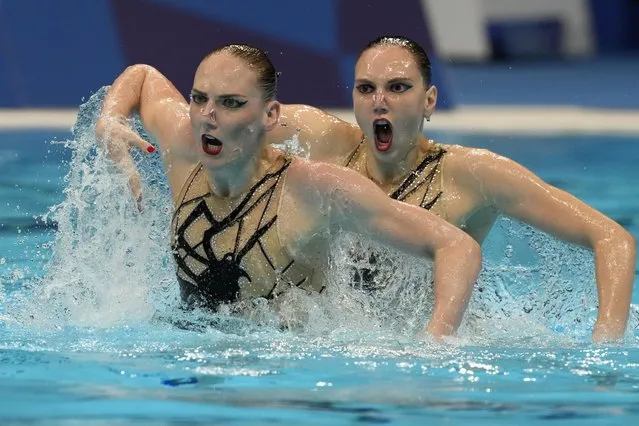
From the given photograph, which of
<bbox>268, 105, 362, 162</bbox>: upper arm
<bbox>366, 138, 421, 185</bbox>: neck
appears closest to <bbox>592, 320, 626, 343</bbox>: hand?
<bbox>366, 138, 421, 185</bbox>: neck

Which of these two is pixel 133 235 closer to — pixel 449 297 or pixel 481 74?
pixel 449 297

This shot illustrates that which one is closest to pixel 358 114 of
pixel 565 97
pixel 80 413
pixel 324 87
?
pixel 80 413

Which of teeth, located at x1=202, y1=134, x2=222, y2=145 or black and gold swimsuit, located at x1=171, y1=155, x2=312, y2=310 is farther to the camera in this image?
black and gold swimsuit, located at x1=171, y1=155, x2=312, y2=310

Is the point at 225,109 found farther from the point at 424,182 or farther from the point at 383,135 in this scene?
the point at 424,182

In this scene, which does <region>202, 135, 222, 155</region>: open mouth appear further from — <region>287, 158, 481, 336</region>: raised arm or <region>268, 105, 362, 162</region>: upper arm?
<region>268, 105, 362, 162</region>: upper arm

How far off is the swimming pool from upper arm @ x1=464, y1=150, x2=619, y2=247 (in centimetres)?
36

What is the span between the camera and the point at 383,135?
13.8 ft

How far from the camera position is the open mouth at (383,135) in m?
4.17

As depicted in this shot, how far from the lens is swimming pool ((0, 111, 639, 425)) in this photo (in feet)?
10.2

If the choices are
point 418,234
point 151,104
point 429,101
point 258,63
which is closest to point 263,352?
point 418,234

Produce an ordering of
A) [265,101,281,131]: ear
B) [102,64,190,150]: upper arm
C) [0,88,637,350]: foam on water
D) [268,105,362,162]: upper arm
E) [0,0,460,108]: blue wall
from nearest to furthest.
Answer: [265,101,281,131]: ear
[0,88,637,350]: foam on water
[102,64,190,150]: upper arm
[268,105,362,162]: upper arm
[0,0,460,108]: blue wall

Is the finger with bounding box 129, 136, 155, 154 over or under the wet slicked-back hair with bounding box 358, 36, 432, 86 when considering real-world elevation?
under

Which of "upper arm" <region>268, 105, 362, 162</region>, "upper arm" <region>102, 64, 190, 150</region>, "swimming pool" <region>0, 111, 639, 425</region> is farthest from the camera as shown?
"upper arm" <region>268, 105, 362, 162</region>

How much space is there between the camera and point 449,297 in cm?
363
